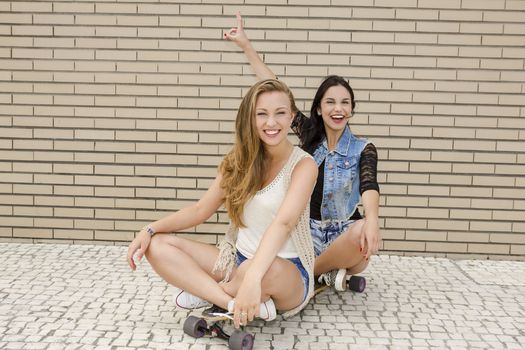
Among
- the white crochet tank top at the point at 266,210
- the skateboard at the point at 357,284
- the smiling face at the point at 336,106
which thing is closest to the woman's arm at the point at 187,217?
the white crochet tank top at the point at 266,210

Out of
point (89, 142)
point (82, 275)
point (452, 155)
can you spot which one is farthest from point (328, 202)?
point (89, 142)

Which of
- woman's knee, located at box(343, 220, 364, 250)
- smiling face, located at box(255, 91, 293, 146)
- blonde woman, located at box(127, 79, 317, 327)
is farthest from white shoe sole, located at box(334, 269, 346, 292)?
smiling face, located at box(255, 91, 293, 146)

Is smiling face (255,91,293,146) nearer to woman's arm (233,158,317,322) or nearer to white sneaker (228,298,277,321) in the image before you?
woman's arm (233,158,317,322)

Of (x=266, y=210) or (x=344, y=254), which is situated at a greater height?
(x=266, y=210)

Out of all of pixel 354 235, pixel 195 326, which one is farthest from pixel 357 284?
pixel 195 326

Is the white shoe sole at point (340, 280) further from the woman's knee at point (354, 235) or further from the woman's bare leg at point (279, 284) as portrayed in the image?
the woman's bare leg at point (279, 284)

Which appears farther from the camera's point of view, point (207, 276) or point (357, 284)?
point (357, 284)

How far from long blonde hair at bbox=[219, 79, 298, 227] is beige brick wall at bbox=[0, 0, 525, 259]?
1673 mm

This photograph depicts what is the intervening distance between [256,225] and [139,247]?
0.63 metres

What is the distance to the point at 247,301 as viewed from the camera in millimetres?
2688

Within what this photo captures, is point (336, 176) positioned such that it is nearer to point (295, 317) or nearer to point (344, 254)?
point (344, 254)

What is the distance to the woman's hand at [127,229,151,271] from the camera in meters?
3.06

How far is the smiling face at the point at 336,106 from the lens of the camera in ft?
12.1

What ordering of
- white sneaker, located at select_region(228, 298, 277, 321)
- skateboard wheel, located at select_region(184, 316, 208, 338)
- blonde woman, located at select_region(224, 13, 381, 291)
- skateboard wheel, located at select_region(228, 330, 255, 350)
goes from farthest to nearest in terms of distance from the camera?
blonde woman, located at select_region(224, 13, 381, 291) → skateboard wheel, located at select_region(184, 316, 208, 338) → white sneaker, located at select_region(228, 298, 277, 321) → skateboard wheel, located at select_region(228, 330, 255, 350)
